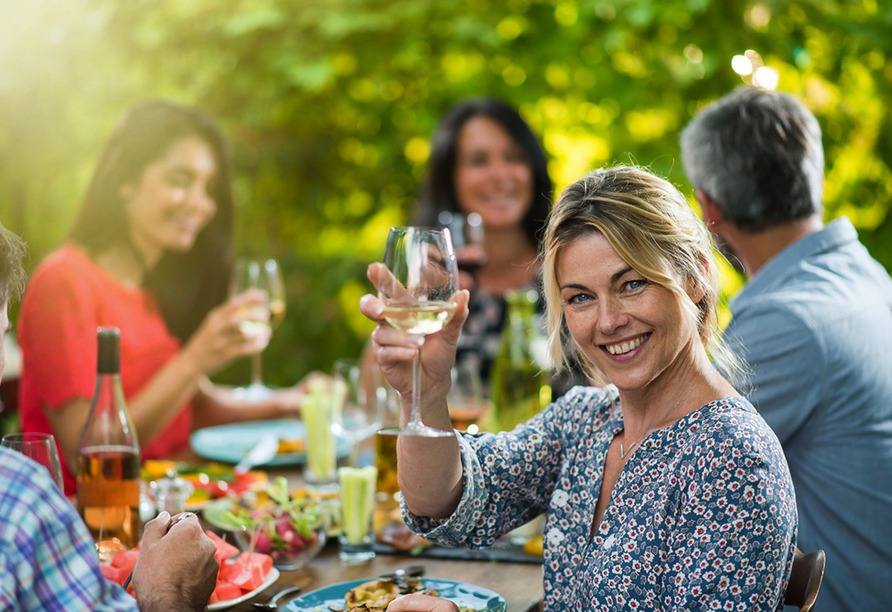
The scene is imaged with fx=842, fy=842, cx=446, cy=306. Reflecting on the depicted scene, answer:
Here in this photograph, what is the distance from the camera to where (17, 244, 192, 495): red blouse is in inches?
90.0

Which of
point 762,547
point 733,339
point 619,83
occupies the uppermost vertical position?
point 619,83

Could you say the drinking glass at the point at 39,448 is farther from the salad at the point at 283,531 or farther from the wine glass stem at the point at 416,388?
the wine glass stem at the point at 416,388

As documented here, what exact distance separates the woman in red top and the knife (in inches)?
10.4

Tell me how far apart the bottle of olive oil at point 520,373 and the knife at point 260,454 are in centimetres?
65

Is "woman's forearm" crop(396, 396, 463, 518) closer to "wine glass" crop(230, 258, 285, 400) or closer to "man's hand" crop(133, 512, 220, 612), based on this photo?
"man's hand" crop(133, 512, 220, 612)

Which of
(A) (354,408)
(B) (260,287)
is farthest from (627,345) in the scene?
(B) (260,287)

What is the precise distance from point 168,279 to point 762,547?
2.27 meters

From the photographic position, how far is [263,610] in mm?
1456

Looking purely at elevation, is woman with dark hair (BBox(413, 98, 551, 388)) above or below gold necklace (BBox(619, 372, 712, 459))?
above

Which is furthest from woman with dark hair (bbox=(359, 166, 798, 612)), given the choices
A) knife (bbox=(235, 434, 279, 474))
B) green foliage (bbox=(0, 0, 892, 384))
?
green foliage (bbox=(0, 0, 892, 384))

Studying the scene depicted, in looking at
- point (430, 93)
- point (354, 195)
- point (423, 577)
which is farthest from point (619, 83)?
point (423, 577)

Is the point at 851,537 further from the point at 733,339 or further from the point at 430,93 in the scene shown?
the point at 430,93

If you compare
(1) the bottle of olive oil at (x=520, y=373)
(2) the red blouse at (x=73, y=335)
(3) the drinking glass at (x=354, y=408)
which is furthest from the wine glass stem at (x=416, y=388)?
(2) the red blouse at (x=73, y=335)

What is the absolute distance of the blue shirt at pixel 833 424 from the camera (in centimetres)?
192
